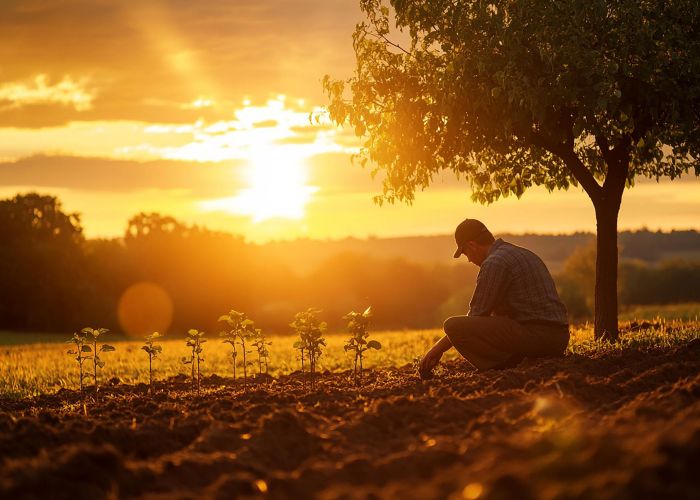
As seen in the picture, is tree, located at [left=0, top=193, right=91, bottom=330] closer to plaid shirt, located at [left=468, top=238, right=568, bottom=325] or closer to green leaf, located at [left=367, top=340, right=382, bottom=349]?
green leaf, located at [left=367, top=340, right=382, bottom=349]

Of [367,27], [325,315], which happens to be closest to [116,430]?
[367,27]

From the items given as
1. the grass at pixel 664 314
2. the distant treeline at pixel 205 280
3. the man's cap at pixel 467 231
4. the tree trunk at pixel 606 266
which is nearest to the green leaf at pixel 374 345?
the man's cap at pixel 467 231

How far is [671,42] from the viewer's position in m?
13.6

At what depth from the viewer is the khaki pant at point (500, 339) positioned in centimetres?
1086

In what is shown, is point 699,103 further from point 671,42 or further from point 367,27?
point 367,27

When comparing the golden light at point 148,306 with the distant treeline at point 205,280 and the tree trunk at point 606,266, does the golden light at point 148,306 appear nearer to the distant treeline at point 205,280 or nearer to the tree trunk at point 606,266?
the distant treeline at point 205,280

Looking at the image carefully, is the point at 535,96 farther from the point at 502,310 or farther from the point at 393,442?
the point at 393,442

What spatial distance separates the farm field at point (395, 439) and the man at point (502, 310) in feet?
1.28

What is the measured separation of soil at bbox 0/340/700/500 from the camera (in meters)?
4.04

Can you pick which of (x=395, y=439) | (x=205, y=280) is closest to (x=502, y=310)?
(x=395, y=439)

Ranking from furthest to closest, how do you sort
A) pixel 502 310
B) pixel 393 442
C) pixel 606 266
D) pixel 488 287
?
pixel 606 266 → pixel 502 310 → pixel 488 287 → pixel 393 442

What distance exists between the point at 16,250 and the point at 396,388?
55.2 m

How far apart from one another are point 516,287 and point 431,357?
5.02 ft

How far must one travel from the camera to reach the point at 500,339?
11.0 meters
